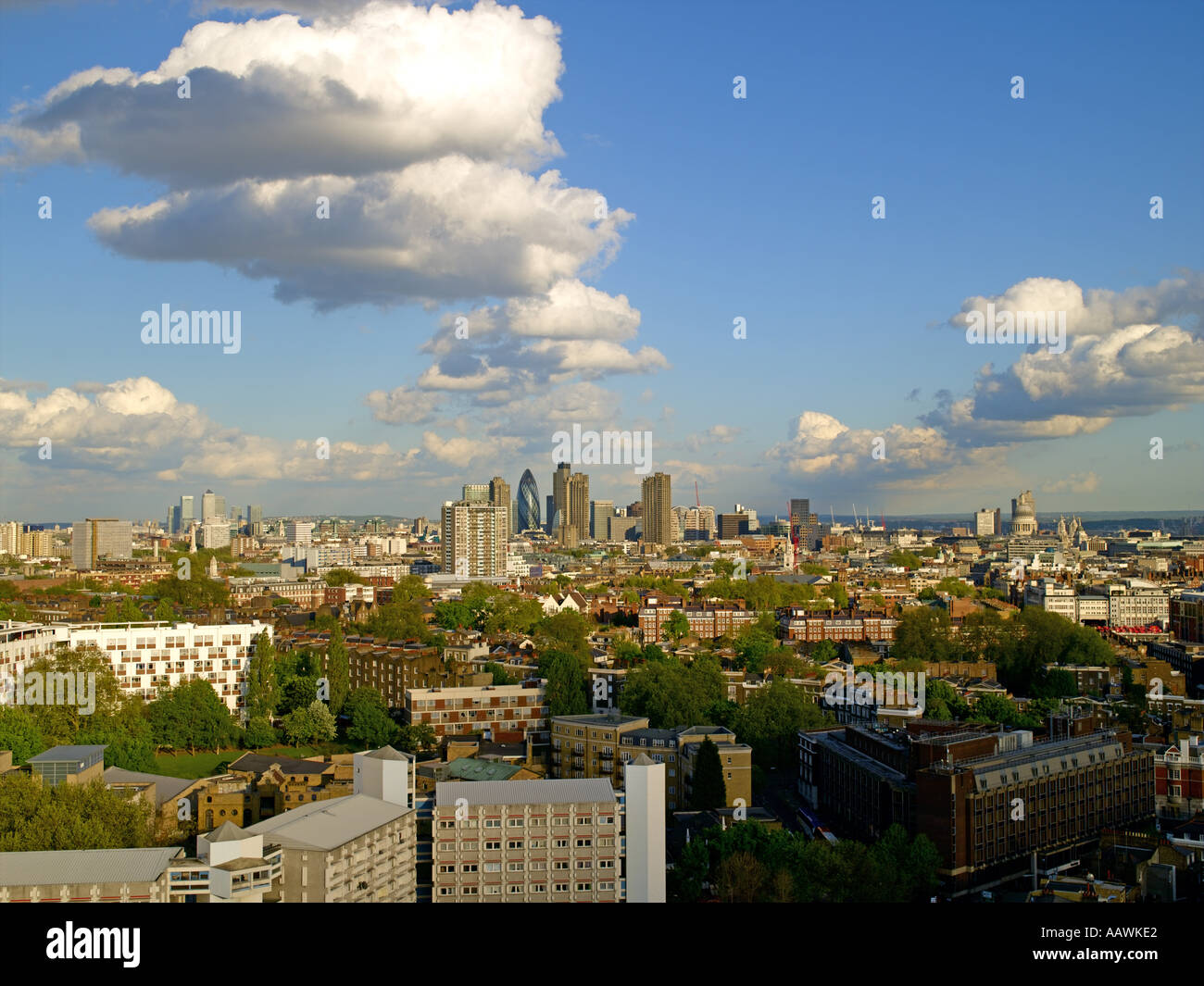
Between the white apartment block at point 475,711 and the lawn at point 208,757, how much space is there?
1391 millimetres

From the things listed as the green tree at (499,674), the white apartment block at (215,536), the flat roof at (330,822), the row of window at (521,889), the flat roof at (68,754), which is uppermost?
the white apartment block at (215,536)

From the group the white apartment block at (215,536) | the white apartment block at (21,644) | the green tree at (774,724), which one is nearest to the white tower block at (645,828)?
the green tree at (774,724)

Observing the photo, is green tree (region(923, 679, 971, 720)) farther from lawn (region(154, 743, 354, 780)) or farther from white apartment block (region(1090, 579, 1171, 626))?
white apartment block (region(1090, 579, 1171, 626))

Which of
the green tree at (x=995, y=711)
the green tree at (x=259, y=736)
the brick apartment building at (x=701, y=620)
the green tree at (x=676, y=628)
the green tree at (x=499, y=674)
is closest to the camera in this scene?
the green tree at (x=995, y=711)

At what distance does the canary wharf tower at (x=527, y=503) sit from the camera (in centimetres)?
10756

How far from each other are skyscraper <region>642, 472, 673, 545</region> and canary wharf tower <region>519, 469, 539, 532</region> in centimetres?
1837

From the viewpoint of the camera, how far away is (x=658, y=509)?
90.9 meters

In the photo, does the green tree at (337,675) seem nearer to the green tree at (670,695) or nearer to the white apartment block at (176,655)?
the white apartment block at (176,655)

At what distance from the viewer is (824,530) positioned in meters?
100

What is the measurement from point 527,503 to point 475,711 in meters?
89.3

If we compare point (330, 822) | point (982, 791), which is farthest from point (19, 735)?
point (982, 791)

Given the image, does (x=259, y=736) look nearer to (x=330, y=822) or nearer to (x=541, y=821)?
(x=330, y=822)

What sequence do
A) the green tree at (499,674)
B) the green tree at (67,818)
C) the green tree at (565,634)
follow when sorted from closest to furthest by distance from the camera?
the green tree at (67,818) → the green tree at (499,674) → the green tree at (565,634)
